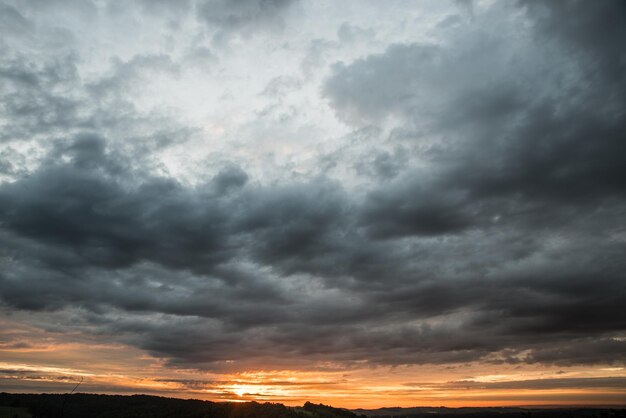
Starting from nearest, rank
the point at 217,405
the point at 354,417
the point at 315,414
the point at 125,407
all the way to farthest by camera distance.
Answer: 1. the point at 315,414
2. the point at 354,417
3. the point at 217,405
4. the point at 125,407

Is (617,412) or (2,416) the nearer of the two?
(2,416)

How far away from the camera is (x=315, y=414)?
429 feet

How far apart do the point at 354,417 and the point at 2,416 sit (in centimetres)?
10074

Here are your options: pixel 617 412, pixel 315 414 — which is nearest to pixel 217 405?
pixel 315 414

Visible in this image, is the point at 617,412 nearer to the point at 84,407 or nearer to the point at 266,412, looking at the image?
the point at 266,412

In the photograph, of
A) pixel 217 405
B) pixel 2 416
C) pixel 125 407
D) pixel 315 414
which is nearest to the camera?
pixel 2 416

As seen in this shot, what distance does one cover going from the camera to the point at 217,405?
17275 centimetres

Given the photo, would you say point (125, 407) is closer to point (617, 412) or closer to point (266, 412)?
point (266, 412)

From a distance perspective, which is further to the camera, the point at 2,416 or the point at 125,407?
the point at 125,407

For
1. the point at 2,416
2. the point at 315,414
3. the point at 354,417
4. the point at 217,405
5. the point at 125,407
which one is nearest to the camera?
the point at 2,416

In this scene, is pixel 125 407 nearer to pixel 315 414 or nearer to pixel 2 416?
pixel 2 416

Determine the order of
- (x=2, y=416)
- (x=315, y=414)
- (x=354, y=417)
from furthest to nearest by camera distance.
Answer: (x=354, y=417), (x=315, y=414), (x=2, y=416)

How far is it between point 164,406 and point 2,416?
7801cm

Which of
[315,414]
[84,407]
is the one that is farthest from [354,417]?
[84,407]
